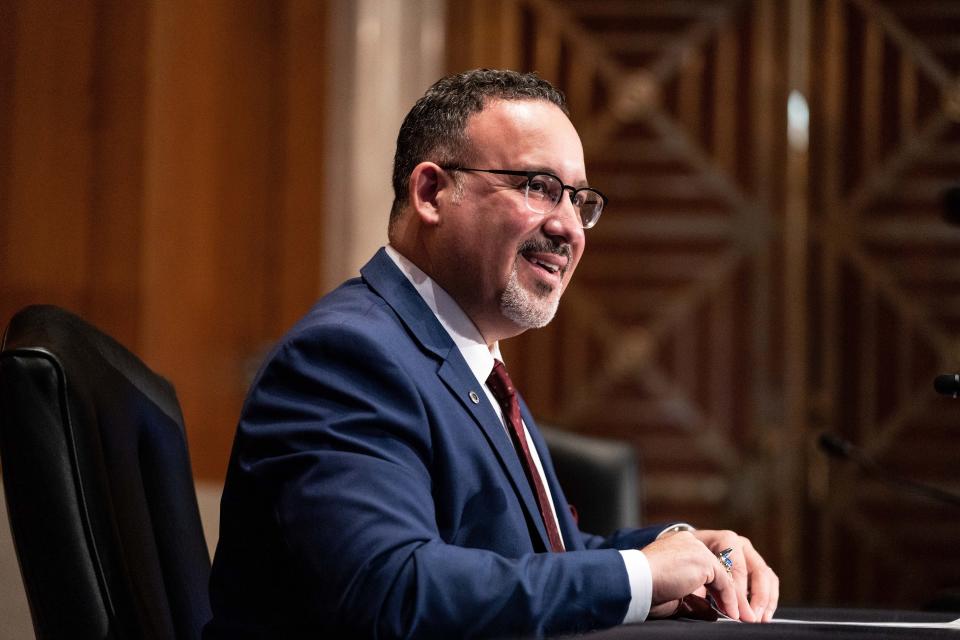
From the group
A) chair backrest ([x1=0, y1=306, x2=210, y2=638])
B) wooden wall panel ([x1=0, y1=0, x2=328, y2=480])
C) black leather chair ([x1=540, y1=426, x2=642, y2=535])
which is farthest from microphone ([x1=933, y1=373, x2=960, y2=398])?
wooden wall panel ([x1=0, y1=0, x2=328, y2=480])

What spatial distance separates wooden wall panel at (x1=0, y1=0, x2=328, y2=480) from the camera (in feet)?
9.91

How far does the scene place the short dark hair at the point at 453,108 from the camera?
1.68 metres

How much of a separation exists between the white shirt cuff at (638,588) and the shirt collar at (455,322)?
0.44 m

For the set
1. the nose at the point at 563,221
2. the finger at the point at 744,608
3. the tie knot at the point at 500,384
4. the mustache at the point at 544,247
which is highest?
the nose at the point at 563,221

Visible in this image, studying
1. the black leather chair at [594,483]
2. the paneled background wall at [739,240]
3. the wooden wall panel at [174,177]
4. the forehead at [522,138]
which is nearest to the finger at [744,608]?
the forehead at [522,138]

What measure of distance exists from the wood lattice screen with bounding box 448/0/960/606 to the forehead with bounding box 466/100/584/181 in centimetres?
287

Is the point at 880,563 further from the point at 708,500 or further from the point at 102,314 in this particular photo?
the point at 102,314

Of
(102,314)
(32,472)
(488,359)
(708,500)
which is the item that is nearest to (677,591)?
(488,359)

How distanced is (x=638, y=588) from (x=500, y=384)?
18.2 inches

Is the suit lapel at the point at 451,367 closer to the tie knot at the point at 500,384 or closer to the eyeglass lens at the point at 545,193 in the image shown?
the tie knot at the point at 500,384

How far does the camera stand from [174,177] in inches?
134

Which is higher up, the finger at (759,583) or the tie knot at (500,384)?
the tie knot at (500,384)

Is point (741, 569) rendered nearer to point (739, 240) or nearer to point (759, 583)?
point (759, 583)

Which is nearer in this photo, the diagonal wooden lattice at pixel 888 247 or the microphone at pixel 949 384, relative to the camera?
the microphone at pixel 949 384
